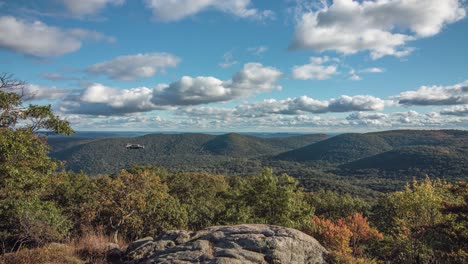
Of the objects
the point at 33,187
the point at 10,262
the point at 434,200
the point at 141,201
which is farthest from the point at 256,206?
the point at 10,262

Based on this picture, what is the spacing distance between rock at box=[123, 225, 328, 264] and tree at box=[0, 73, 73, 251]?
22.5ft

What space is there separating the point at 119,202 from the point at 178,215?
6389mm

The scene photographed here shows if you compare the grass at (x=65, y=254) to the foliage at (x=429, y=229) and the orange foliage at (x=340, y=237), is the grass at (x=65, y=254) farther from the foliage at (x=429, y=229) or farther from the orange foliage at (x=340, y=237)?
the foliage at (x=429, y=229)

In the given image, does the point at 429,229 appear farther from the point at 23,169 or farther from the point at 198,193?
the point at 198,193

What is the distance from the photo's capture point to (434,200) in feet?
79.3

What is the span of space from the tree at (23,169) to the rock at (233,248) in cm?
685

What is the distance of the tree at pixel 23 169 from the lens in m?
17.9

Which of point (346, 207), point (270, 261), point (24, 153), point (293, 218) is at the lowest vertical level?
point (346, 207)

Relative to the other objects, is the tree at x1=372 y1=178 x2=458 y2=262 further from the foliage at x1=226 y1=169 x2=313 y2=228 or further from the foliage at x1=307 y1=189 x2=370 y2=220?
the foliage at x1=307 y1=189 x2=370 y2=220

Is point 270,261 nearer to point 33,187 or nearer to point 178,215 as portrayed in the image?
point 33,187

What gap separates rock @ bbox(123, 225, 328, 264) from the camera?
11727 millimetres

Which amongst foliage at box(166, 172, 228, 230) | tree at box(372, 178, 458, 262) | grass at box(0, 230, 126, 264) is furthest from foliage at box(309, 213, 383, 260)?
foliage at box(166, 172, 228, 230)

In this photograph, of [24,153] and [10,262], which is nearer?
[10,262]

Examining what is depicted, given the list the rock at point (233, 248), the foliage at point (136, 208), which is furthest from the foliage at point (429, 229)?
the foliage at point (136, 208)
